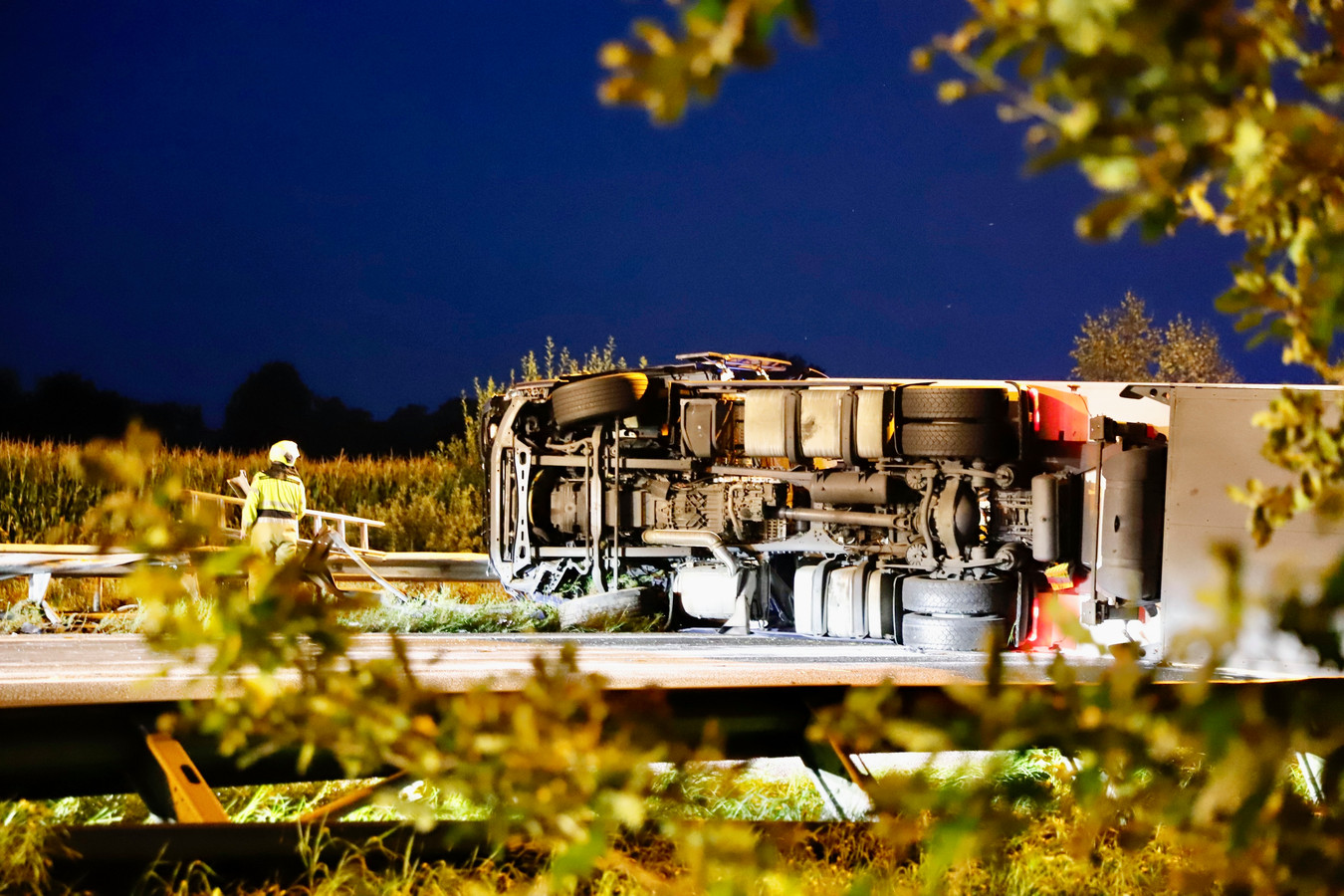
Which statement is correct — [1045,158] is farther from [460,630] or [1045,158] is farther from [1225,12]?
[460,630]

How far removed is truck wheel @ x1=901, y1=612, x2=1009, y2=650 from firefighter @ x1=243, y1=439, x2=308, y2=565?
5.54 metres

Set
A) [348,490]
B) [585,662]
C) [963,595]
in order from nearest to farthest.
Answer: [585,662] < [963,595] < [348,490]

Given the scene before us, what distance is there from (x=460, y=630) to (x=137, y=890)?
7.58 metres

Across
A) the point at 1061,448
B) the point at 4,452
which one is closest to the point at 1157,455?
the point at 1061,448

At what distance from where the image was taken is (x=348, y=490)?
19078 millimetres

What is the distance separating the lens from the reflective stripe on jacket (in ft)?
33.5

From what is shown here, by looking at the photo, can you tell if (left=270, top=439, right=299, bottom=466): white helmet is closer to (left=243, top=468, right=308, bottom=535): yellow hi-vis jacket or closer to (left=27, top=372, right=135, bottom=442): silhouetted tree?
(left=243, top=468, right=308, bottom=535): yellow hi-vis jacket

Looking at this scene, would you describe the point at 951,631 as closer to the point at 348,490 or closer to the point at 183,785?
the point at 183,785

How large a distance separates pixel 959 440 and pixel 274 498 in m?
6.09

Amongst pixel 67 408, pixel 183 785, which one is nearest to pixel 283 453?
pixel 183 785

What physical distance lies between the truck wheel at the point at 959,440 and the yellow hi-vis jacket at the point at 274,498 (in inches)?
219

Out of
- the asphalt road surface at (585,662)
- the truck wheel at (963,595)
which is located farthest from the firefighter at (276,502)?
the truck wheel at (963,595)

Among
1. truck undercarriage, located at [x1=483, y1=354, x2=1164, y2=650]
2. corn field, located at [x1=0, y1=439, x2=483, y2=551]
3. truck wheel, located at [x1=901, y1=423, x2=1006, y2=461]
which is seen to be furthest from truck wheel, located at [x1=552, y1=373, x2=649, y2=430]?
corn field, located at [x1=0, y1=439, x2=483, y2=551]

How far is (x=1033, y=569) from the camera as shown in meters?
8.16
